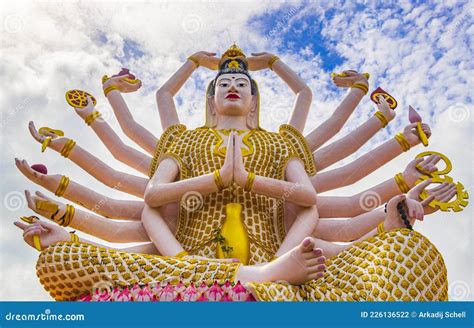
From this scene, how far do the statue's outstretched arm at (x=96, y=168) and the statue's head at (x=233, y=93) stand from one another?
1.04 meters

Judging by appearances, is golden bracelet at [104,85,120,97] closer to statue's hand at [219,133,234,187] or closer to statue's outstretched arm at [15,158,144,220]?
statue's outstretched arm at [15,158,144,220]

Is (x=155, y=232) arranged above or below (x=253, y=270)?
above

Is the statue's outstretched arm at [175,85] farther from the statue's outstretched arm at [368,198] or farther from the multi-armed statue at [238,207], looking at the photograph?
the statue's outstretched arm at [368,198]

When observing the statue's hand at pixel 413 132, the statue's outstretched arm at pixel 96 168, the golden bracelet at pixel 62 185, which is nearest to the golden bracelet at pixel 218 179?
the statue's outstretched arm at pixel 96 168

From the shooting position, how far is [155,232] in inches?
228

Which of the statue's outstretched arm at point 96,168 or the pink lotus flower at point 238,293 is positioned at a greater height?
the statue's outstretched arm at point 96,168

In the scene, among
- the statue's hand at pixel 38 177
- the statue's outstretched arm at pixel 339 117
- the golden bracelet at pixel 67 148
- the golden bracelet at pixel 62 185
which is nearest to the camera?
the statue's hand at pixel 38 177

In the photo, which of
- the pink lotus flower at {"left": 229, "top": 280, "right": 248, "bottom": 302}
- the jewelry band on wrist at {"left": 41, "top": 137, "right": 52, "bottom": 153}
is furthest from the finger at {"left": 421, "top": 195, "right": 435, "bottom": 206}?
the jewelry band on wrist at {"left": 41, "top": 137, "right": 52, "bottom": 153}

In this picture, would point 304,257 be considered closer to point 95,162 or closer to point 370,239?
point 370,239

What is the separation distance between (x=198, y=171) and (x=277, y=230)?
0.98m

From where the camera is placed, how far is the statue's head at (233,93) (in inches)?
261

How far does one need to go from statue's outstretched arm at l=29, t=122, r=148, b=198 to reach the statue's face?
1138 mm

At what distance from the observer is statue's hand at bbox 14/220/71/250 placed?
501 centimetres

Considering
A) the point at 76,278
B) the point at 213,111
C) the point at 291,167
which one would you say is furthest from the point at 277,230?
the point at 76,278
